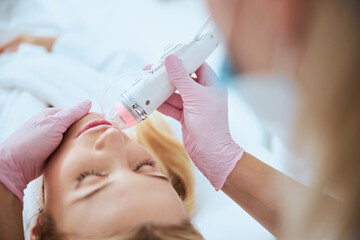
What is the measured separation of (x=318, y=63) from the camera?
0.50 metres

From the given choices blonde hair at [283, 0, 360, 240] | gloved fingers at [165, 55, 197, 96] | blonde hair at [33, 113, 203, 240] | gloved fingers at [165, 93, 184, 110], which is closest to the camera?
blonde hair at [283, 0, 360, 240]

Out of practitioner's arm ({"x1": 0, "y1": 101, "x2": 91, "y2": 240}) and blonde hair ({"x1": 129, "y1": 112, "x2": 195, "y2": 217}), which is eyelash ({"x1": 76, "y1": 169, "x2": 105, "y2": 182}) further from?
blonde hair ({"x1": 129, "y1": 112, "x2": 195, "y2": 217})

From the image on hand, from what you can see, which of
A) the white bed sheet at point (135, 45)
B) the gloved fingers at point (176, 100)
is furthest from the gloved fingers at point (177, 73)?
the white bed sheet at point (135, 45)

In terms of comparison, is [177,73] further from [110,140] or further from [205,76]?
[110,140]

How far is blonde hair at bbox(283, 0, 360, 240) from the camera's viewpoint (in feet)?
1.60

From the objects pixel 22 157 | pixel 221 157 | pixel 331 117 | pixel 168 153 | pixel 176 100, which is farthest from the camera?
pixel 168 153

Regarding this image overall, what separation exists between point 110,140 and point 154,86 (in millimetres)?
217

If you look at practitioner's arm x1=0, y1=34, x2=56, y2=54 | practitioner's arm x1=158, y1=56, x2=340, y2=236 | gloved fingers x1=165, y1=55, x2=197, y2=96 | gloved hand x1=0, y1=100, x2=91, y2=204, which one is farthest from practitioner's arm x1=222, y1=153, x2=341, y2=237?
practitioner's arm x1=0, y1=34, x2=56, y2=54

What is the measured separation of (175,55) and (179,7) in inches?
28.8

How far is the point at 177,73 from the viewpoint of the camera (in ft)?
3.26

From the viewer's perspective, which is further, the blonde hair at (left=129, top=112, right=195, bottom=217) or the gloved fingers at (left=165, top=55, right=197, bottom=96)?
the blonde hair at (left=129, top=112, right=195, bottom=217)

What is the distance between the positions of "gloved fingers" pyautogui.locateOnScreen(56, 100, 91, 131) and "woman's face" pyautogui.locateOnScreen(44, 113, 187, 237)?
0.07m

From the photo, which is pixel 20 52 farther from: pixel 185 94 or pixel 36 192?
pixel 185 94

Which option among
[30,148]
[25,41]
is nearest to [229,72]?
[30,148]
